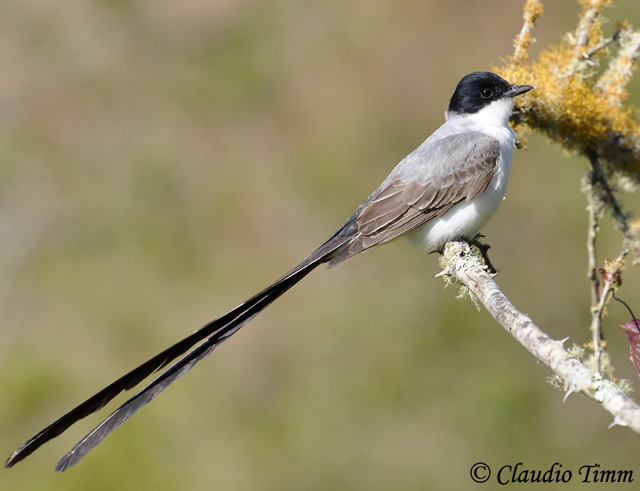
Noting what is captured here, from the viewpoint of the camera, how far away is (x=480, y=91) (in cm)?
350

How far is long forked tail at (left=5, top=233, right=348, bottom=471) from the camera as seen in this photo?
7.61 feet

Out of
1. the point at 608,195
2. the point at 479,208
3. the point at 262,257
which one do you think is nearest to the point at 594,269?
the point at 608,195

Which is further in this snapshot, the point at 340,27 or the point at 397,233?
the point at 340,27

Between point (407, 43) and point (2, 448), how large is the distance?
16.5ft

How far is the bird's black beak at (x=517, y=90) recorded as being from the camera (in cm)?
317

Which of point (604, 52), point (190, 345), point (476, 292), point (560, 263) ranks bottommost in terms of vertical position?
point (190, 345)

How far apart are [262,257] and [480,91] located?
343 cm

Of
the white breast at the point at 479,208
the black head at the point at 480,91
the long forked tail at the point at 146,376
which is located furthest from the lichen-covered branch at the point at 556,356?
the black head at the point at 480,91

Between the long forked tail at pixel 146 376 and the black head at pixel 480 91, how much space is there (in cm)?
120

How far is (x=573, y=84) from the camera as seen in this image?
10.3 feet

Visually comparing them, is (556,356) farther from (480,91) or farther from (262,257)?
(262,257)

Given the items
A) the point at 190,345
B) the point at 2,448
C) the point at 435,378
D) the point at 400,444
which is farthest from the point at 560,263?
the point at 2,448

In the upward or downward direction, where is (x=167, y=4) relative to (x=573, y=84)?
upward

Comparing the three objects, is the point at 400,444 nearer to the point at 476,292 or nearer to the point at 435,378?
the point at 435,378
